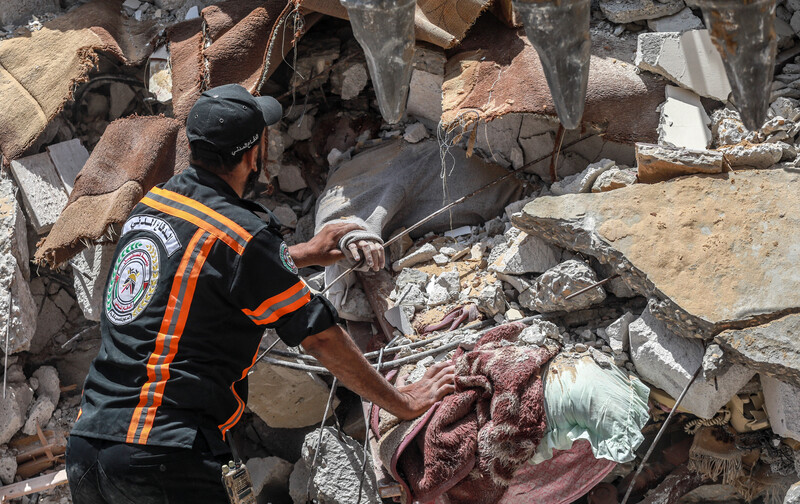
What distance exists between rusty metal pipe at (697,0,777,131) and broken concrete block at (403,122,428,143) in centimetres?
249

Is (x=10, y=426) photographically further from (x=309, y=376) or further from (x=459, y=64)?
(x=459, y=64)

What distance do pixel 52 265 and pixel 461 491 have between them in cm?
243

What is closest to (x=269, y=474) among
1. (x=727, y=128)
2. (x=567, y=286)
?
(x=567, y=286)

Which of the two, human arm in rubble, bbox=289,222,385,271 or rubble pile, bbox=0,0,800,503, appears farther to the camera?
human arm in rubble, bbox=289,222,385,271

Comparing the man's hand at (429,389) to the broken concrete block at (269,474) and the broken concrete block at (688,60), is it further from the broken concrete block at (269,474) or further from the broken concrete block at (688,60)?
the broken concrete block at (688,60)

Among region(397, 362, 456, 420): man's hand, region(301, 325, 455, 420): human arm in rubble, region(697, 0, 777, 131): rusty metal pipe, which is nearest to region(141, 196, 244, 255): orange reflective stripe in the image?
region(301, 325, 455, 420): human arm in rubble

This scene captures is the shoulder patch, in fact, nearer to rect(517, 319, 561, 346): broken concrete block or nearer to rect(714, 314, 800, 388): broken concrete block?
rect(517, 319, 561, 346): broken concrete block

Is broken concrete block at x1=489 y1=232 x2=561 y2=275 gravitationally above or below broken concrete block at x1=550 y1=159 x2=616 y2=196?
below

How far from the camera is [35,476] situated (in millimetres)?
4410

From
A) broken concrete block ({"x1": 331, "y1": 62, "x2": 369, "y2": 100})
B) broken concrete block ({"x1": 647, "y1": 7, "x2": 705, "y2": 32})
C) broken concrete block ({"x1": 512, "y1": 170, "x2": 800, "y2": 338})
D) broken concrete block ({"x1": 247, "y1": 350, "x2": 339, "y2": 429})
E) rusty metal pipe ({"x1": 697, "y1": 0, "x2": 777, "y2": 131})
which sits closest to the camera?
rusty metal pipe ({"x1": 697, "y1": 0, "x2": 777, "y2": 131})

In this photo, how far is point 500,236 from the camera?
154 inches

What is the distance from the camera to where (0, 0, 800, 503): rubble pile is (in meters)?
3.11

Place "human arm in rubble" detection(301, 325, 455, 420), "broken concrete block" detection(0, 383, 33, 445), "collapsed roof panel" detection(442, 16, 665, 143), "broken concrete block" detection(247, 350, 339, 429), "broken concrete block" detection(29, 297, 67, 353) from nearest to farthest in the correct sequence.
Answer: "human arm in rubble" detection(301, 325, 455, 420)
"collapsed roof panel" detection(442, 16, 665, 143)
"broken concrete block" detection(247, 350, 339, 429)
"broken concrete block" detection(0, 383, 33, 445)
"broken concrete block" detection(29, 297, 67, 353)

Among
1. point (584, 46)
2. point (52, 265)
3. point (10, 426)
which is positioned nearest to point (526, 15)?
point (584, 46)
